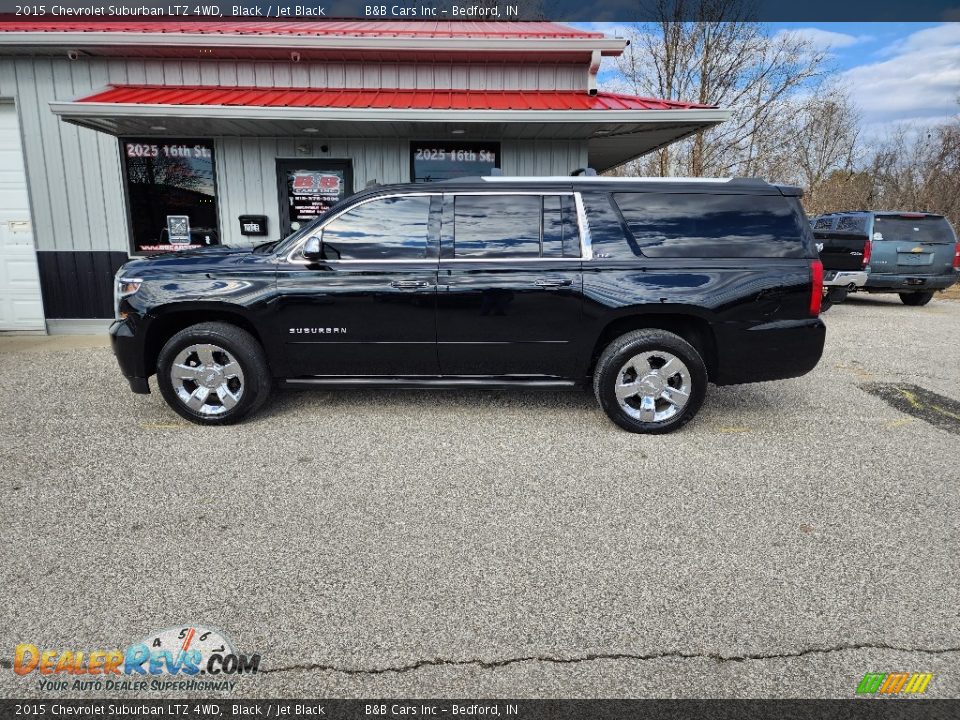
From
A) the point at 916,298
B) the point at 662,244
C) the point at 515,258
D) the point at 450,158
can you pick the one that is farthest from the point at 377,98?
the point at 916,298

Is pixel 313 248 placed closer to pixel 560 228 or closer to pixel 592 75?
pixel 560 228

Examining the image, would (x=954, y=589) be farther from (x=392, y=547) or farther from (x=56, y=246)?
(x=56, y=246)

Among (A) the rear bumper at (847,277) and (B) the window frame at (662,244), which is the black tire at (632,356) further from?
(A) the rear bumper at (847,277)

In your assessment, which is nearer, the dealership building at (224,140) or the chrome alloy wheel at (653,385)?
the chrome alloy wheel at (653,385)

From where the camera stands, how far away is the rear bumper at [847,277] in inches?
436

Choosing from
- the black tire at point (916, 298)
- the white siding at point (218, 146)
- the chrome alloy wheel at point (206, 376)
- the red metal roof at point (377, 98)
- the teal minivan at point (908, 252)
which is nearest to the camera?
the chrome alloy wheel at point (206, 376)

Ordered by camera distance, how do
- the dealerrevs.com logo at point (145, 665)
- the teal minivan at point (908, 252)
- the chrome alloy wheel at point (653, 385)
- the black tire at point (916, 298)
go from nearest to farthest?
the dealerrevs.com logo at point (145, 665) → the chrome alloy wheel at point (653, 385) → the teal minivan at point (908, 252) → the black tire at point (916, 298)

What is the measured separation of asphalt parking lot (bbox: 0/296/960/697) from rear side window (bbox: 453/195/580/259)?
4.60 feet

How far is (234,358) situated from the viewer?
480 centimetres

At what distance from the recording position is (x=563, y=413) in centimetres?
528

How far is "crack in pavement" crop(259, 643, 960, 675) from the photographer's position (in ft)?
7.39

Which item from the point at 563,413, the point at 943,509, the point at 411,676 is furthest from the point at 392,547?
the point at 943,509

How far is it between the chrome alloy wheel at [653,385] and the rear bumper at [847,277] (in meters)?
7.99

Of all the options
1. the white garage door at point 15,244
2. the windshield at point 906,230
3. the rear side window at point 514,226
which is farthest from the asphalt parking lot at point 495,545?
the windshield at point 906,230
